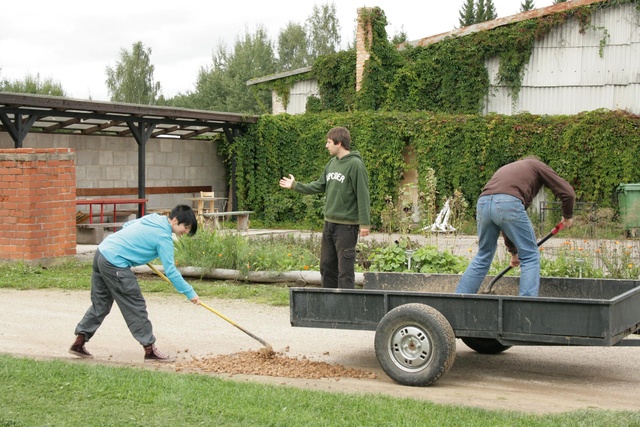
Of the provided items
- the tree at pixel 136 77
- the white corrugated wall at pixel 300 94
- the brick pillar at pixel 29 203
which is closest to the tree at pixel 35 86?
the tree at pixel 136 77

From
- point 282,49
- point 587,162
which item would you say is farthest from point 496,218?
point 282,49

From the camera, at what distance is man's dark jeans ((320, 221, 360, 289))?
8477mm

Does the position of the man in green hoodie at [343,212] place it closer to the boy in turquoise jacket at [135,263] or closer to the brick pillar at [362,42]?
the boy in turquoise jacket at [135,263]

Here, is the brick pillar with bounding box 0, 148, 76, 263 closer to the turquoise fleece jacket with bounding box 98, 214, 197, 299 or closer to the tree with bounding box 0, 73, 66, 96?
the turquoise fleece jacket with bounding box 98, 214, 197, 299

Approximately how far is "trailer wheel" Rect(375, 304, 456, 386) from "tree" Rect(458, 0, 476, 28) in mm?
59222

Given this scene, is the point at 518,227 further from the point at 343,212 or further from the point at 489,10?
the point at 489,10

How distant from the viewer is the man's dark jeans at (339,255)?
8.48 m

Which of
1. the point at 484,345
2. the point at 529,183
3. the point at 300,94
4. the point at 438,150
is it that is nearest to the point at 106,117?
the point at 438,150

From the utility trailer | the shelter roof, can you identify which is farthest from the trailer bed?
the shelter roof

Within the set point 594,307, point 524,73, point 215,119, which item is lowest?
point 594,307

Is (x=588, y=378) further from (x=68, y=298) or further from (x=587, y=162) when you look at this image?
(x=587, y=162)

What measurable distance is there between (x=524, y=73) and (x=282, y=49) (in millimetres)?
44877

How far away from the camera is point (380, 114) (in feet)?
85.2

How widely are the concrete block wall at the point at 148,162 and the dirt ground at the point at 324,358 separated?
13.2 m
